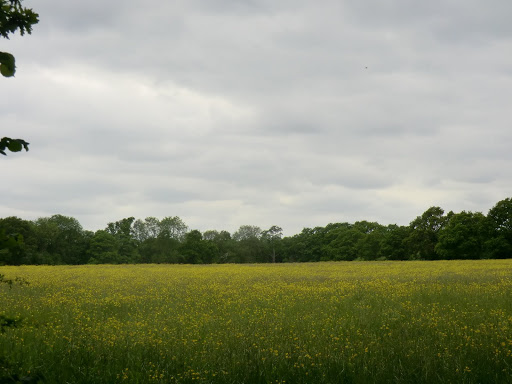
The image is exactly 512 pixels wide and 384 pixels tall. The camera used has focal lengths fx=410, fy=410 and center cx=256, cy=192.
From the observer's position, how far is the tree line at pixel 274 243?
69.9 metres

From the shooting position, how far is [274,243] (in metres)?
115

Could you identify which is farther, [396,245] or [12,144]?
[396,245]

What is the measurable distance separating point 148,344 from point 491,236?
73695 millimetres

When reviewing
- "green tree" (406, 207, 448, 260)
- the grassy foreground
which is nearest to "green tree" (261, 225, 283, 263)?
"green tree" (406, 207, 448, 260)

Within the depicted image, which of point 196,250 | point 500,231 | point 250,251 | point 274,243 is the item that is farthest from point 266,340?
point 274,243

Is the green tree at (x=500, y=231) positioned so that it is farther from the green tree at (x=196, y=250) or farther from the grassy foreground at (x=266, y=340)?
the grassy foreground at (x=266, y=340)

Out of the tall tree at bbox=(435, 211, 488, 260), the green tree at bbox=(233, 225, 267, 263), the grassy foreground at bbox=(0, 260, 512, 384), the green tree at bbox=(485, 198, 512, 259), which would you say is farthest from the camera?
the green tree at bbox=(233, 225, 267, 263)

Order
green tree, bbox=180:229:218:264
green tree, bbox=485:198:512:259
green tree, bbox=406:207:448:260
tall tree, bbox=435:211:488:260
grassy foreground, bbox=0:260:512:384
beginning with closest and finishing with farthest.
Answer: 1. grassy foreground, bbox=0:260:512:384
2. green tree, bbox=485:198:512:259
3. tall tree, bbox=435:211:488:260
4. green tree, bbox=406:207:448:260
5. green tree, bbox=180:229:218:264

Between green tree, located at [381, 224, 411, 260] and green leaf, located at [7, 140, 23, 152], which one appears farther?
green tree, located at [381, 224, 411, 260]

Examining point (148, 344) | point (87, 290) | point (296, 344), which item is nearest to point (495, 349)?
point (296, 344)

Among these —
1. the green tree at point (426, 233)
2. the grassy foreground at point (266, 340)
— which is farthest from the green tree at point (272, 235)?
the grassy foreground at point (266, 340)

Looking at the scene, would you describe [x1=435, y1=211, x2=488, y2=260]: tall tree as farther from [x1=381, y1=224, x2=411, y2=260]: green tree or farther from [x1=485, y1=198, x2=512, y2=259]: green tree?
[x1=381, y1=224, x2=411, y2=260]: green tree

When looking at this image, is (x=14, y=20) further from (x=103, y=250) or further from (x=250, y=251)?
(x=250, y=251)

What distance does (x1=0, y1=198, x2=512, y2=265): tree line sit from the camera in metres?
69.9
